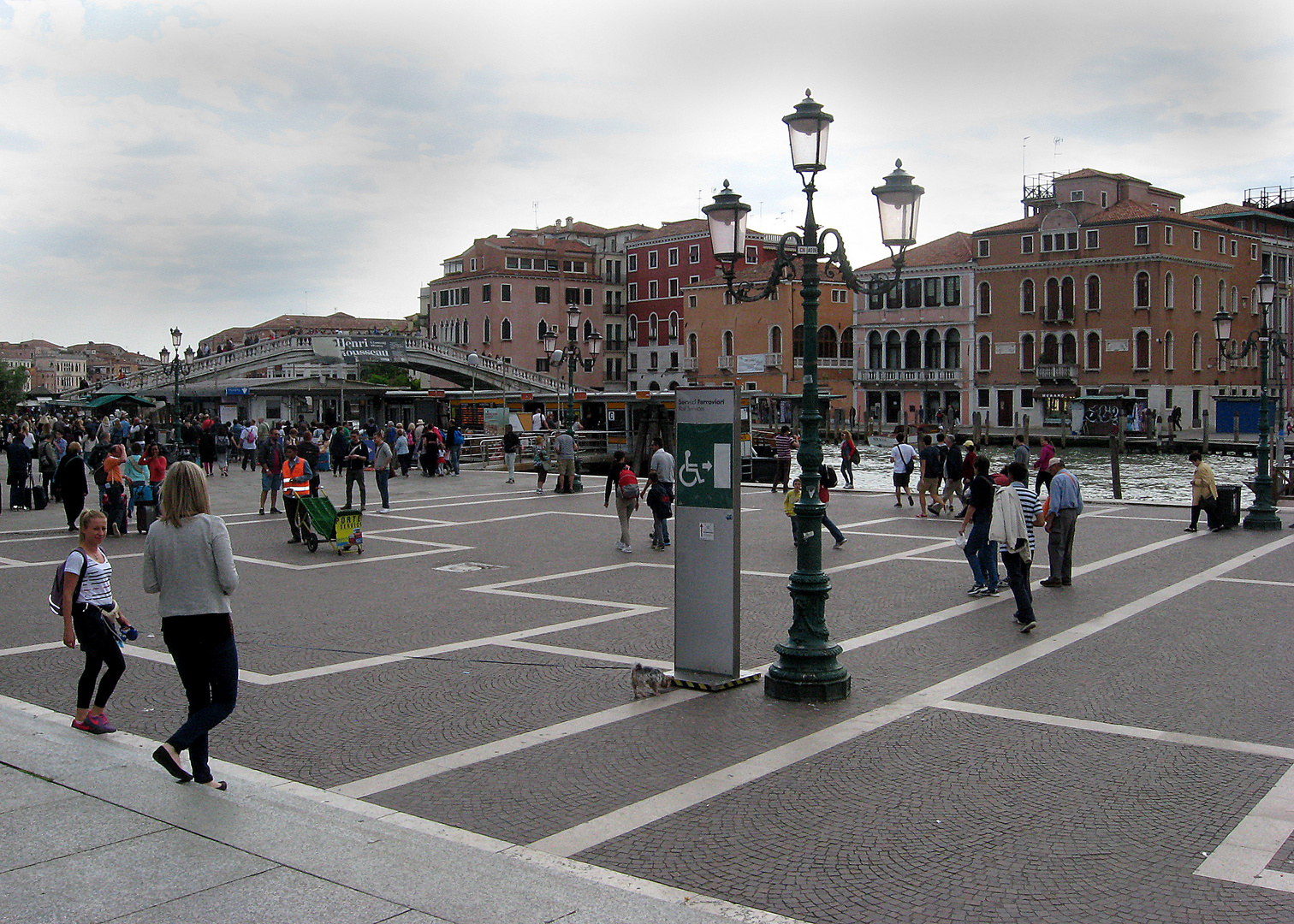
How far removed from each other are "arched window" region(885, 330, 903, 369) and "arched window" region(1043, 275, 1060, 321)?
32.5 feet

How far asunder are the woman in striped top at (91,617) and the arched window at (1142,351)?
64814mm

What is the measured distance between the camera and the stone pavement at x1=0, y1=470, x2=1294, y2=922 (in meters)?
4.85

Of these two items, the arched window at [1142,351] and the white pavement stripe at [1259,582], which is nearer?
the white pavement stripe at [1259,582]

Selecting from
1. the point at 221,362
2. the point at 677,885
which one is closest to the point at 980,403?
the point at 221,362

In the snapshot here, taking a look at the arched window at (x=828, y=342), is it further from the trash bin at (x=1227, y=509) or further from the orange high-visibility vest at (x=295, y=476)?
the orange high-visibility vest at (x=295, y=476)

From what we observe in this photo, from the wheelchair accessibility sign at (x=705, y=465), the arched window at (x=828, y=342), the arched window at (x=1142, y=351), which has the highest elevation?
the arched window at (x=828, y=342)

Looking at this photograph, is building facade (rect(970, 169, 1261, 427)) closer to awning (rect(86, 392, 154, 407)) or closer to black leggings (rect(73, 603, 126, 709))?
awning (rect(86, 392, 154, 407))

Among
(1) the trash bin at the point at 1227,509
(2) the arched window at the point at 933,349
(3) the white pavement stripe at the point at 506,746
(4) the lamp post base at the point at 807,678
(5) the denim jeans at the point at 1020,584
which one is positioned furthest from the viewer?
(2) the arched window at the point at 933,349

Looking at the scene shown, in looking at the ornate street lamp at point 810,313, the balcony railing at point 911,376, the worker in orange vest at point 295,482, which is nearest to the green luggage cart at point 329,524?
the worker in orange vest at point 295,482

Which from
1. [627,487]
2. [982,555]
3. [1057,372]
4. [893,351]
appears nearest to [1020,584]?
[982,555]

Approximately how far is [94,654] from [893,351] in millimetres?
70192

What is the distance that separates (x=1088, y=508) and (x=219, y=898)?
21.7 metres

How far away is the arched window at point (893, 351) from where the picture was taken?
73.1 meters

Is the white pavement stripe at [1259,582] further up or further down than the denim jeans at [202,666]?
further down
